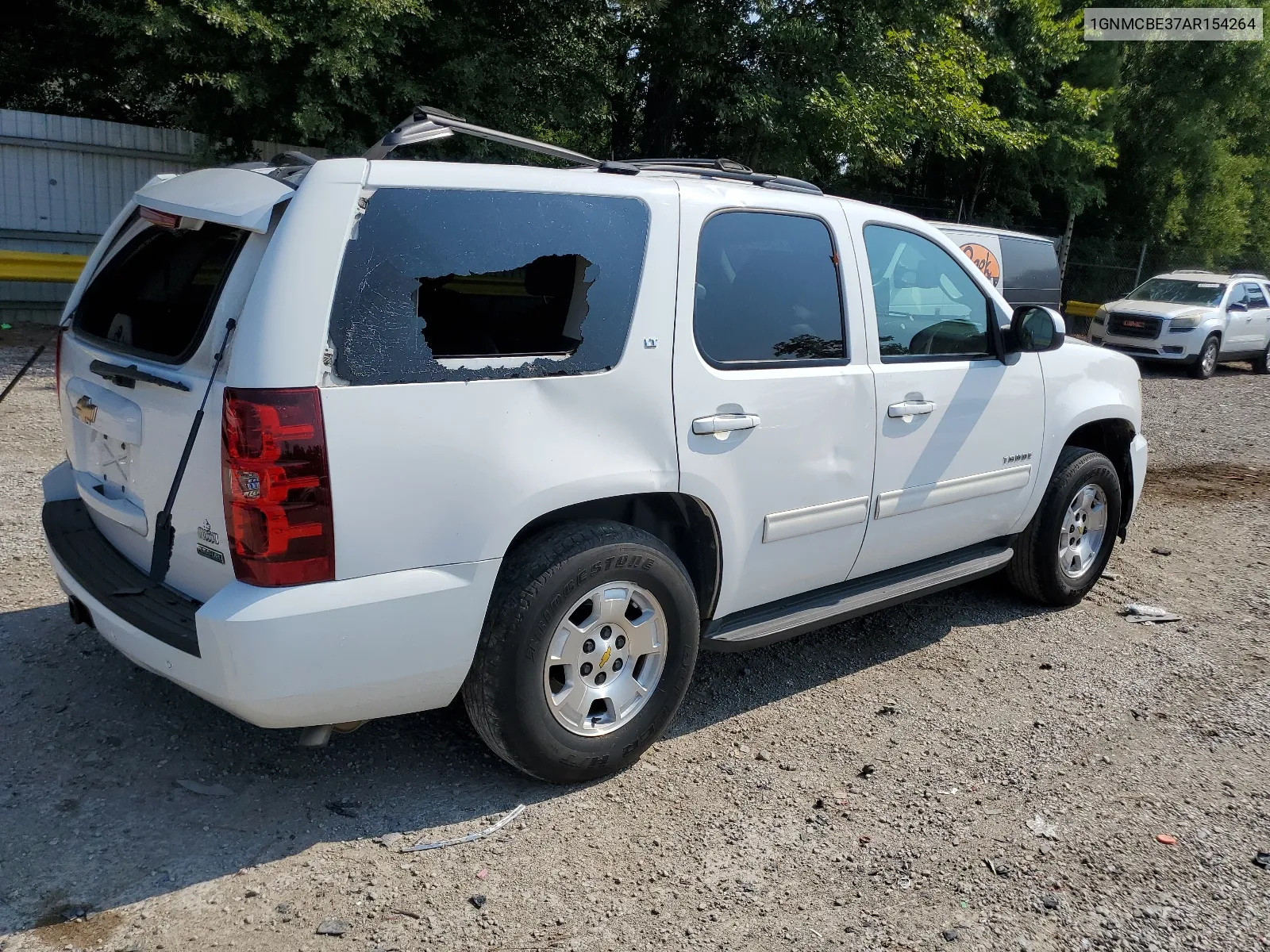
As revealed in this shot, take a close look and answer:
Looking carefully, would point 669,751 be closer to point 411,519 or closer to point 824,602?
point 824,602

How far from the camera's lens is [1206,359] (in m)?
17.7

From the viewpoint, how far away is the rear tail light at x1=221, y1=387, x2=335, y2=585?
2.80 meters

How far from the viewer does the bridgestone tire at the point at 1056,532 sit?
5.23m

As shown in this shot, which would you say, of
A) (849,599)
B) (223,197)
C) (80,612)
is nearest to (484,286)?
(223,197)

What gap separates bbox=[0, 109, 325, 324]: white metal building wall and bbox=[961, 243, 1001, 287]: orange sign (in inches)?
299

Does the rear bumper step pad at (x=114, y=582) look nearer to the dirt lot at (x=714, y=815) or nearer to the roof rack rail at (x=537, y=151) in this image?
the dirt lot at (x=714, y=815)

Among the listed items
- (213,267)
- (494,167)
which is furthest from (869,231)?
(213,267)

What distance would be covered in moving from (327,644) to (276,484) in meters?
0.46

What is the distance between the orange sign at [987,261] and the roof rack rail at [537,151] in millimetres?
7684

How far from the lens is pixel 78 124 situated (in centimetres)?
1315

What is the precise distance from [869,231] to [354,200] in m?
2.22

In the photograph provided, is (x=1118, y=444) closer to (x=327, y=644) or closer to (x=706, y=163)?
(x=706, y=163)

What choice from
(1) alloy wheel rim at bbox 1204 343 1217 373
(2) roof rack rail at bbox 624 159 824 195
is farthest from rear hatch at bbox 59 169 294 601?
(1) alloy wheel rim at bbox 1204 343 1217 373

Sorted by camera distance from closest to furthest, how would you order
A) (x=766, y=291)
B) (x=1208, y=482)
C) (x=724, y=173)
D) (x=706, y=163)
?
(x=766, y=291) → (x=724, y=173) → (x=706, y=163) → (x=1208, y=482)
